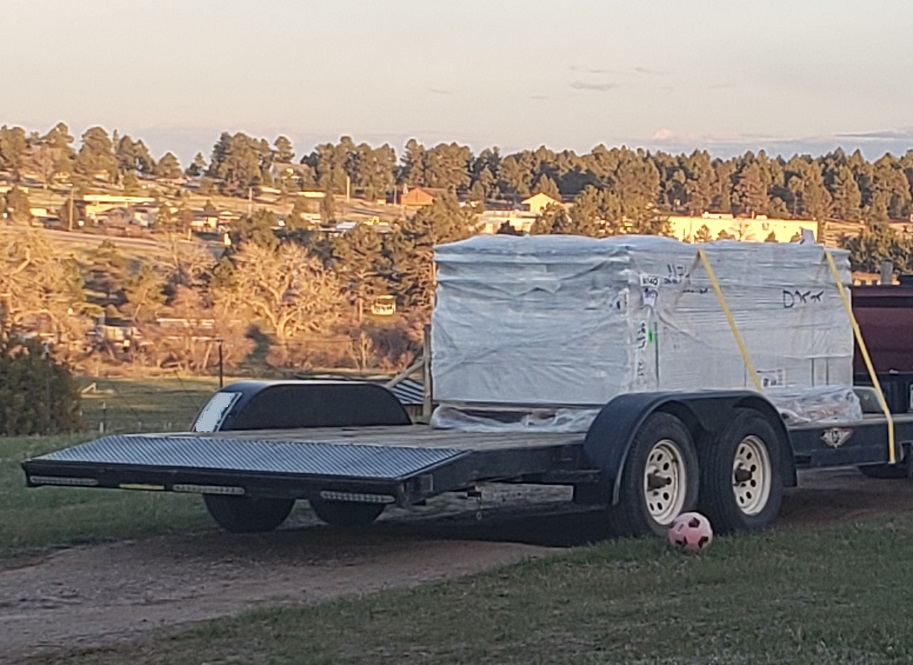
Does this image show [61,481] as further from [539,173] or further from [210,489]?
Result: [539,173]

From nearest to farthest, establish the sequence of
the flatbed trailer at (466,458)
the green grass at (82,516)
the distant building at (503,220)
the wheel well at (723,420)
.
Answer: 1. the flatbed trailer at (466,458)
2. the wheel well at (723,420)
3. the green grass at (82,516)
4. the distant building at (503,220)

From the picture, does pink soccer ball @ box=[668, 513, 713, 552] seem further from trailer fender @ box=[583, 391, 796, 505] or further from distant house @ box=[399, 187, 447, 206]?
distant house @ box=[399, 187, 447, 206]

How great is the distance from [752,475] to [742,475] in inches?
4.7

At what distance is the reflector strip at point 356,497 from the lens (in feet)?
31.9

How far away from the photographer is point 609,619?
825 cm

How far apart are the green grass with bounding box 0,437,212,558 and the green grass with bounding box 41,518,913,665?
3.50m

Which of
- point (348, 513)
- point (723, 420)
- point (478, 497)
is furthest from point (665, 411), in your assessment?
point (348, 513)

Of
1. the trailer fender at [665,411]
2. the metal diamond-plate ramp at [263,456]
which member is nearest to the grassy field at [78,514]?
the metal diamond-plate ramp at [263,456]

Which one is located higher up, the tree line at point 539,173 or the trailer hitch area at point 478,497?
the tree line at point 539,173

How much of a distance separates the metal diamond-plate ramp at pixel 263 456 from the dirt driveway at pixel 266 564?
64cm

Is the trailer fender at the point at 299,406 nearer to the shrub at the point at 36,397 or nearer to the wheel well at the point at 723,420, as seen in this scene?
the wheel well at the point at 723,420

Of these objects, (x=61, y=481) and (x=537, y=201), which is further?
(x=537, y=201)

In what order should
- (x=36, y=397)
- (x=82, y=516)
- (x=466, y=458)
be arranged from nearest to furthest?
(x=466, y=458) → (x=82, y=516) → (x=36, y=397)

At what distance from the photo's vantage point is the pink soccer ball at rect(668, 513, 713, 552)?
10.4 meters
